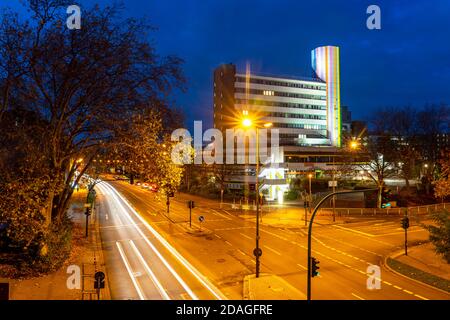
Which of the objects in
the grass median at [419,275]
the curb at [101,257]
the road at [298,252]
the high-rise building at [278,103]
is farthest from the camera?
the high-rise building at [278,103]

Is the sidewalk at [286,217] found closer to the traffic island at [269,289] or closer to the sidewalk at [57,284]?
the traffic island at [269,289]

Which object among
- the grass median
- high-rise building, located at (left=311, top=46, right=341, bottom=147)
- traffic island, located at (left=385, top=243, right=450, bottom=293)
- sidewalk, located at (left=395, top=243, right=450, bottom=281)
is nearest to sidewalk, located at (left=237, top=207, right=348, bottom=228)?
sidewalk, located at (left=395, top=243, right=450, bottom=281)

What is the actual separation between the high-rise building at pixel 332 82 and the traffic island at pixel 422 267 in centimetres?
7623

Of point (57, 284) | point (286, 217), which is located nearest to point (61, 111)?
point (57, 284)

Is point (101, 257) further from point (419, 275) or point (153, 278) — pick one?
point (419, 275)

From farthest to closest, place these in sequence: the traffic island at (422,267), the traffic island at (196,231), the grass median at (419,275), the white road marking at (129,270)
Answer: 1. the traffic island at (196,231)
2. the traffic island at (422,267)
3. the grass median at (419,275)
4. the white road marking at (129,270)

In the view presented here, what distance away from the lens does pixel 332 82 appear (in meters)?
99.9

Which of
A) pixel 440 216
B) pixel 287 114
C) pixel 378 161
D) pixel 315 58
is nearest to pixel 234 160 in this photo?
pixel 287 114

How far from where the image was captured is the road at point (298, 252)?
1676 centimetres

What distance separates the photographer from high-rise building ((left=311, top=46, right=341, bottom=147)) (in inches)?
3893

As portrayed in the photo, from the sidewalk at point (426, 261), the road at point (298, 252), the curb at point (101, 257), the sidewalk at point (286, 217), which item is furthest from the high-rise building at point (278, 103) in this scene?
the sidewalk at point (426, 261)
